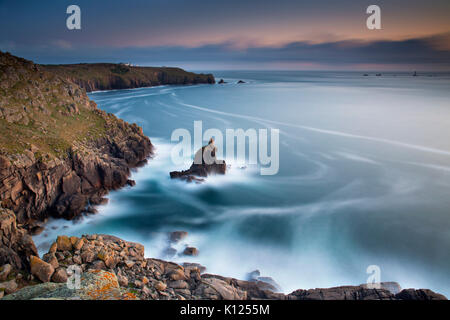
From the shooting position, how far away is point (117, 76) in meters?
86.5

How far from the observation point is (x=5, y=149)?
35.3ft

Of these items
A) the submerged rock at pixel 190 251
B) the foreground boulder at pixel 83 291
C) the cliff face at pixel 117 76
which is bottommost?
the submerged rock at pixel 190 251

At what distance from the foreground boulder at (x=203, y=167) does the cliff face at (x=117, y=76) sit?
64609 millimetres

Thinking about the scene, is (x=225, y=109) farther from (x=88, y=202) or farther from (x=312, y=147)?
(x=88, y=202)

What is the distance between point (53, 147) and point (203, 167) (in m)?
8.88

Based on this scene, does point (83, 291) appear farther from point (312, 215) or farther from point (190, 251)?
point (312, 215)

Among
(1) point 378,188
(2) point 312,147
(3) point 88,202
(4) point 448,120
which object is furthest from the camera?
(4) point 448,120

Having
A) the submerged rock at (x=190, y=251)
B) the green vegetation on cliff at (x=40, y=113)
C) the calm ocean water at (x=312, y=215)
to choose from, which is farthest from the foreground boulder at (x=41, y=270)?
the green vegetation on cliff at (x=40, y=113)

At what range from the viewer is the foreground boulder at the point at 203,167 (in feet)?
56.5

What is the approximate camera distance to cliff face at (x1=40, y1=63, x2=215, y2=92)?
76.2 meters

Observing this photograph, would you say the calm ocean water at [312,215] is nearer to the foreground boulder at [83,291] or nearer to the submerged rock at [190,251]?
the submerged rock at [190,251]

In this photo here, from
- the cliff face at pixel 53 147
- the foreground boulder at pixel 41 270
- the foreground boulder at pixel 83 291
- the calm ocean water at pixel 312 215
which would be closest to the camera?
the foreground boulder at pixel 83 291

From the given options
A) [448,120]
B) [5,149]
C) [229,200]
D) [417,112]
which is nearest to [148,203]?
[229,200]

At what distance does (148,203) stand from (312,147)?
18104 millimetres
